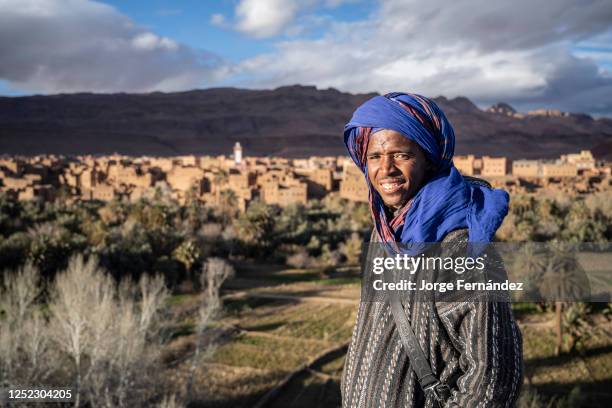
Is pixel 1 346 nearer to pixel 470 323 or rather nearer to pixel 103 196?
pixel 470 323

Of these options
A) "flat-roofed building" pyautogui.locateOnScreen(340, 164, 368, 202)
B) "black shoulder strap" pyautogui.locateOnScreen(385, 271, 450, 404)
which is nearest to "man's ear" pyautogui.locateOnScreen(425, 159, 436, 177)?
"black shoulder strap" pyautogui.locateOnScreen(385, 271, 450, 404)

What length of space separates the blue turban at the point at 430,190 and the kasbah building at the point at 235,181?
2247 cm

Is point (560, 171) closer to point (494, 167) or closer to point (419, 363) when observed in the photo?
point (494, 167)

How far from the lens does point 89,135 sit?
195ft

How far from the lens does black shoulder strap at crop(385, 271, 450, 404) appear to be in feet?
3.47

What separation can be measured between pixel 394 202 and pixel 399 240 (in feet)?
0.29

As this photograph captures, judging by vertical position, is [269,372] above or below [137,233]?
below

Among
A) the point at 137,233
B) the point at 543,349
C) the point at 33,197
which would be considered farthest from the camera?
the point at 33,197

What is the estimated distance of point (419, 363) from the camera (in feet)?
3.51

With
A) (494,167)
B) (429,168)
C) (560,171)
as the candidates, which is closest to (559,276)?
(429,168)

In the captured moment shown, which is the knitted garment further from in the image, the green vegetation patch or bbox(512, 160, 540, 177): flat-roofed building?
bbox(512, 160, 540, 177): flat-roofed building

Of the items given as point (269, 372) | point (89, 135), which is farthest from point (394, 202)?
point (89, 135)

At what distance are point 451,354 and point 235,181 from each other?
25.9 m

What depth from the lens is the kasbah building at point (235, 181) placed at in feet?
81.8
